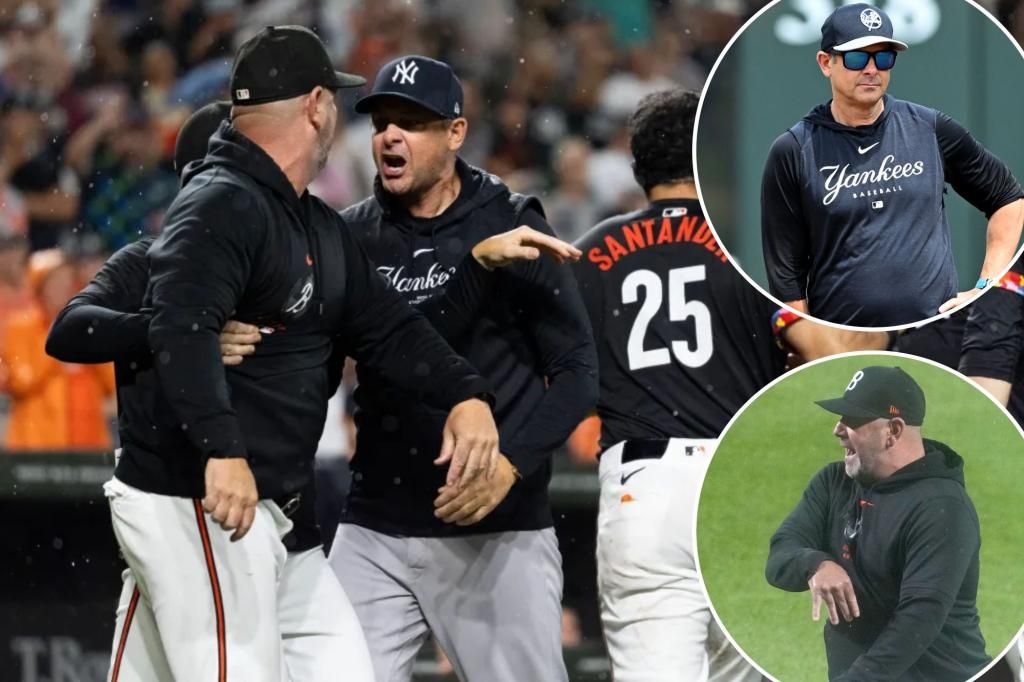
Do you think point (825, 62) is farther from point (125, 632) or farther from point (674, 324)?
point (125, 632)

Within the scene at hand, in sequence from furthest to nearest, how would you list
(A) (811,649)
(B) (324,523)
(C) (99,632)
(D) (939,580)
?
(B) (324,523) → (C) (99,632) → (A) (811,649) → (D) (939,580)

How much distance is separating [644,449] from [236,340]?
53.6 inches

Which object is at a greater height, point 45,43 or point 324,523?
point 45,43

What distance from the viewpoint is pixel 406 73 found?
4.25 metres

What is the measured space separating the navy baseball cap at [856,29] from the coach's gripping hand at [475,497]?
4.50 feet

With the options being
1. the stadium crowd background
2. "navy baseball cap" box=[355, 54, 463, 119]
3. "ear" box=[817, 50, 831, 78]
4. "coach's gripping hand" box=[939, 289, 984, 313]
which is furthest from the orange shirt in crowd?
"ear" box=[817, 50, 831, 78]

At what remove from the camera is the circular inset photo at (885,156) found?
114 inches

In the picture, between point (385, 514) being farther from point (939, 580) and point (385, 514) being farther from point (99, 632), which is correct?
point (99, 632)

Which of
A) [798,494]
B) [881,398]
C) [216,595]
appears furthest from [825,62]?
[216,595]

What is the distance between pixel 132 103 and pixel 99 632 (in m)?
3.99


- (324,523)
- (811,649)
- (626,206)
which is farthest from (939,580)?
(626,206)

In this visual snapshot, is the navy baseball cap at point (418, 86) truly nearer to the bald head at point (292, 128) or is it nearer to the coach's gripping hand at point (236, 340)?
the bald head at point (292, 128)

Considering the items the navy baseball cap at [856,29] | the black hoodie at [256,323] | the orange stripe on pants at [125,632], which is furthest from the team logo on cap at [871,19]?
the orange stripe on pants at [125,632]

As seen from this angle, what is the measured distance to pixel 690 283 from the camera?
4.49 metres
